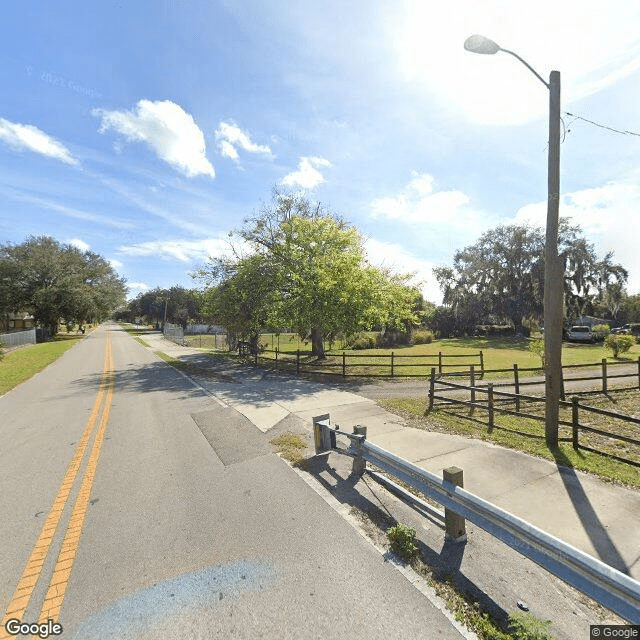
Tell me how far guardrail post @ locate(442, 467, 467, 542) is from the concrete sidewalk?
3.55ft

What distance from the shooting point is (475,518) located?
3.64 metres

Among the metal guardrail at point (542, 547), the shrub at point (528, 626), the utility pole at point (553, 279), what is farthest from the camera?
the utility pole at point (553, 279)

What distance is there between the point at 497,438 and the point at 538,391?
6671 millimetres

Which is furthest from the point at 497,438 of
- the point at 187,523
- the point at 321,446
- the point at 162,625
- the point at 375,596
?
the point at 162,625

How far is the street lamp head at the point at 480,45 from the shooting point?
6.68 meters

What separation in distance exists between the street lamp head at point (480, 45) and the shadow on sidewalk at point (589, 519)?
304 inches

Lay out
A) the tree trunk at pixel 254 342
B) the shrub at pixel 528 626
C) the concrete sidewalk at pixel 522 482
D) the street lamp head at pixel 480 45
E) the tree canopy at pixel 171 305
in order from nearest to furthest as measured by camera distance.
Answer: the shrub at pixel 528 626 → the concrete sidewalk at pixel 522 482 → the street lamp head at pixel 480 45 → the tree trunk at pixel 254 342 → the tree canopy at pixel 171 305

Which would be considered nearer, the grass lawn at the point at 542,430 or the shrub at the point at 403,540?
the shrub at the point at 403,540

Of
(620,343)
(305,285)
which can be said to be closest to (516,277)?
(620,343)

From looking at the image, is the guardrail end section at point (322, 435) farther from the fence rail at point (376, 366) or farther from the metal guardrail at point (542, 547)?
the fence rail at point (376, 366)

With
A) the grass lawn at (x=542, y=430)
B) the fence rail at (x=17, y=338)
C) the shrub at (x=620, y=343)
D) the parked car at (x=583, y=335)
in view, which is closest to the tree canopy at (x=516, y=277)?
the parked car at (x=583, y=335)

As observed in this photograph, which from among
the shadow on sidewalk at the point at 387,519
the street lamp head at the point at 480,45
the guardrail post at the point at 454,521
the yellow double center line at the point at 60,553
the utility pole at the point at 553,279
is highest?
the street lamp head at the point at 480,45

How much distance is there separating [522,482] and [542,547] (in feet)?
9.14

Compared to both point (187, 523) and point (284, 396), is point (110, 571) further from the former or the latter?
point (284, 396)
